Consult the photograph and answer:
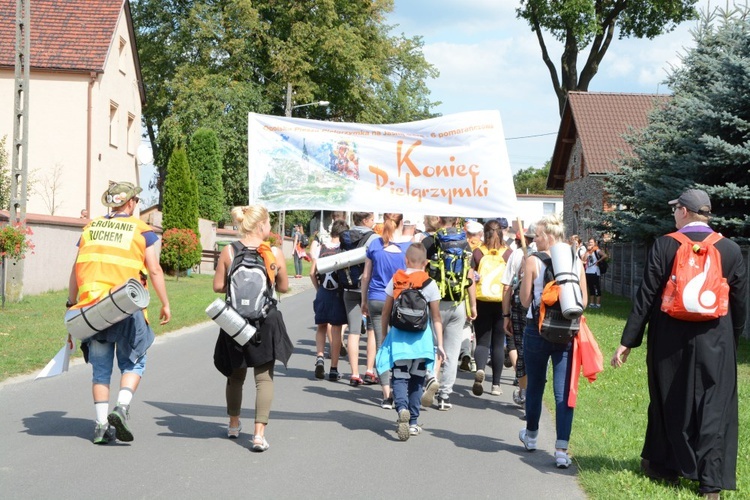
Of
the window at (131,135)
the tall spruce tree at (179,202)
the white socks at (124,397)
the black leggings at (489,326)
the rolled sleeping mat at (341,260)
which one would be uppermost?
the window at (131,135)

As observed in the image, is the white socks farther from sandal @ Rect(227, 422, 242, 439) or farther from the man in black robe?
the man in black robe

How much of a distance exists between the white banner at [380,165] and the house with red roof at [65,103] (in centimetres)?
2250

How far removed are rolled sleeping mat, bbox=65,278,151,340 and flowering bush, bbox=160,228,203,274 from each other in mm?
23602

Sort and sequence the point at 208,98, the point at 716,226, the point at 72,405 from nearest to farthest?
the point at 72,405
the point at 716,226
the point at 208,98

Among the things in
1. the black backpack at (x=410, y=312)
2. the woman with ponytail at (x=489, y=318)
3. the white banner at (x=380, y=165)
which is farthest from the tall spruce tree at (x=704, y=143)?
the black backpack at (x=410, y=312)

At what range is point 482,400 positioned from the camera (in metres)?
9.64

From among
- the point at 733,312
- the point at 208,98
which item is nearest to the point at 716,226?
the point at 733,312

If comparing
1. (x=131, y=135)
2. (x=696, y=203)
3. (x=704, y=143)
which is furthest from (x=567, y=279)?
(x=131, y=135)

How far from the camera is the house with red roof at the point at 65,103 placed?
30.0m

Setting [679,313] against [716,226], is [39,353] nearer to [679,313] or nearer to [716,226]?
[679,313]

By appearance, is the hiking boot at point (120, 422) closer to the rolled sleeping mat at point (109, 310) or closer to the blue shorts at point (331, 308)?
the rolled sleeping mat at point (109, 310)

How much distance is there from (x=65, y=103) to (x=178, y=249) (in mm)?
5852

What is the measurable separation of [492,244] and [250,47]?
38.7 meters

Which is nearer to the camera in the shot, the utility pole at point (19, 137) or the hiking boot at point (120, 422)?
the hiking boot at point (120, 422)
